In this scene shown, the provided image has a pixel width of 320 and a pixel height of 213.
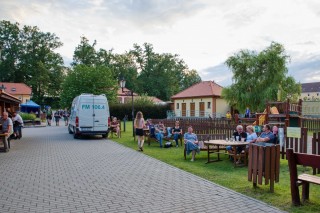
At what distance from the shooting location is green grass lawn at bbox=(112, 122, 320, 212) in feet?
19.8

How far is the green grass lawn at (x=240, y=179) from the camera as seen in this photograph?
6.05 m

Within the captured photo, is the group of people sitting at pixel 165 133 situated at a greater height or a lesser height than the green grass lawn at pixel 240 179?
greater

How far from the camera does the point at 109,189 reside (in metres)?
7.25

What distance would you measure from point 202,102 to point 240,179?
136 ft

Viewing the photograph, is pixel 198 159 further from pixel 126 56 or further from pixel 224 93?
pixel 126 56

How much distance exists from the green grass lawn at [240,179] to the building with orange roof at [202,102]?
35148mm

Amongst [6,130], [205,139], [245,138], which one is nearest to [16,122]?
[6,130]

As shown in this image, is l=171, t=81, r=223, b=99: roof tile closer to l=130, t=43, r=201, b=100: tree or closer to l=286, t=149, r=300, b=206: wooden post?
l=130, t=43, r=201, b=100: tree

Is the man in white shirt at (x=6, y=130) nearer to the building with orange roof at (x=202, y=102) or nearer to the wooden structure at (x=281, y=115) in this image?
the wooden structure at (x=281, y=115)

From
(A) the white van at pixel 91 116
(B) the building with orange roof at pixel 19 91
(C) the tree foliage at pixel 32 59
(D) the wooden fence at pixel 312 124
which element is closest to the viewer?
(A) the white van at pixel 91 116

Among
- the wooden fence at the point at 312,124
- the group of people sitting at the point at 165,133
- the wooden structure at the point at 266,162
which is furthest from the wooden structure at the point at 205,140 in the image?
the wooden fence at the point at 312,124

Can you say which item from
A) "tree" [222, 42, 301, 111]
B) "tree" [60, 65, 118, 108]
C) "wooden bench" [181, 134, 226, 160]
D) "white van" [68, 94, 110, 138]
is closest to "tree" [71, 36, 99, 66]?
"tree" [60, 65, 118, 108]

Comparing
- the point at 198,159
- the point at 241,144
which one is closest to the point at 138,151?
the point at 198,159

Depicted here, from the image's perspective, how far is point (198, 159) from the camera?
11.6m
